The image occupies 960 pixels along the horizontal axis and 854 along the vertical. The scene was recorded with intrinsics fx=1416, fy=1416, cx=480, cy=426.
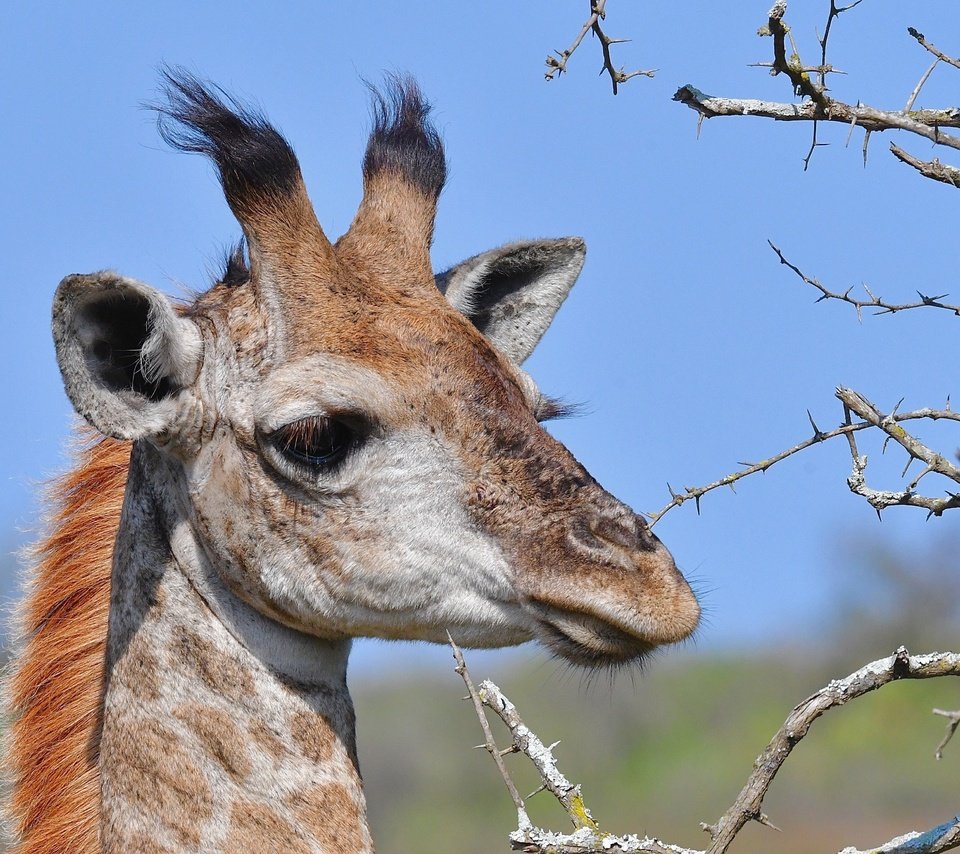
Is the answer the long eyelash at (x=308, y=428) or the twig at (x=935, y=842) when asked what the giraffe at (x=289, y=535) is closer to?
the long eyelash at (x=308, y=428)

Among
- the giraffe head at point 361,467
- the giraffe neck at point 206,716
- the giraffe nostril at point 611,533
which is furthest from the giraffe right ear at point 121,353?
the giraffe nostril at point 611,533

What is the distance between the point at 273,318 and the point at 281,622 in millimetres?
1118

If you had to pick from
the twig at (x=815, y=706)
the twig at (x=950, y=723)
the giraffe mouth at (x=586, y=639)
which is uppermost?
the giraffe mouth at (x=586, y=639)

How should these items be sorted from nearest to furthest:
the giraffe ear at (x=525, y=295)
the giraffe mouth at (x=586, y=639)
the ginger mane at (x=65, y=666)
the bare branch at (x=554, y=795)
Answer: the bare branch at (x=554, y=795) → the giraffe mouth at (x=586, y=639) → the ginger mane at (x=65, y=666) → the giraffe ear at (x=525, y=295)

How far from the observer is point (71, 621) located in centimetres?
570

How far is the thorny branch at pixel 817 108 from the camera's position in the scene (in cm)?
408

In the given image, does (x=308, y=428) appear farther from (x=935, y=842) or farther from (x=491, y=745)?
(x=935, y=842)

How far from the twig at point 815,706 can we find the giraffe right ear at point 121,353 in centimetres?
239

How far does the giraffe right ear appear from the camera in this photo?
4828 millimetres

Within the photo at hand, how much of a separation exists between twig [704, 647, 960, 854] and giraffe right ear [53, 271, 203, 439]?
239 cm

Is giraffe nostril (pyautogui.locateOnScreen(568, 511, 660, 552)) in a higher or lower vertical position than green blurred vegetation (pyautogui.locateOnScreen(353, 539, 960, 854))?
lower

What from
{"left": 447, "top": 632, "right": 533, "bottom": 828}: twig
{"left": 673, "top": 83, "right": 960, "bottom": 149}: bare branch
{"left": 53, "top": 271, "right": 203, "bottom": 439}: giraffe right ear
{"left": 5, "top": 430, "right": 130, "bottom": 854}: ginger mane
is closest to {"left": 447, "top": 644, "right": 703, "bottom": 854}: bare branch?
{"left": 447, "top": 632, "right": 533, "bottom": 828}: twig

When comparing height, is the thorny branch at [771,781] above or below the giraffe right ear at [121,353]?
below

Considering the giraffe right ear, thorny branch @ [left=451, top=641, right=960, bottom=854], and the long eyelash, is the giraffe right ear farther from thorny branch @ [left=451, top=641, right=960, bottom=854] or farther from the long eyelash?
thorny branch @ [left=451, top=641, right=960, bottom=854]
